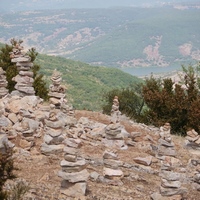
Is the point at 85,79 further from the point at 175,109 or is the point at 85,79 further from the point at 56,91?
the point at 56,91

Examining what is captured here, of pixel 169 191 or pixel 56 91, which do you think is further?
pixel 56 91

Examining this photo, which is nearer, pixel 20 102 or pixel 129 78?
pixel 20 102

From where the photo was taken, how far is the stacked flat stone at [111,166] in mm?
16938

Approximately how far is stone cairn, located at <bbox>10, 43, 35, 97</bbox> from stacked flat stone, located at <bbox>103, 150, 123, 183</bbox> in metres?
13.5

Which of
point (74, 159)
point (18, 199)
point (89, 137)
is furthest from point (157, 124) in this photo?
point (18, 199)

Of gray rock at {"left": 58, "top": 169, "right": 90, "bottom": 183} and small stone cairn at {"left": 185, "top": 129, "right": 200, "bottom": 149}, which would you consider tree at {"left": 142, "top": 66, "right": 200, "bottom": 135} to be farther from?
gray rock at {"left": 58, "top": 169, "right": 90, "bottom": 183}

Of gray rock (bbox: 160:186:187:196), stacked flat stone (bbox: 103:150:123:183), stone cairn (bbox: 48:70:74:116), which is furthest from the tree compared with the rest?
gray rock (bbox: 160:186:187:196)

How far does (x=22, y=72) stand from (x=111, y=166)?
1386 centimetres

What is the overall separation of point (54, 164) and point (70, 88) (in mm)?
110625

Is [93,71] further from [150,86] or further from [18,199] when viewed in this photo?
[18,199]

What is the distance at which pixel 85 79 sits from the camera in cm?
15100

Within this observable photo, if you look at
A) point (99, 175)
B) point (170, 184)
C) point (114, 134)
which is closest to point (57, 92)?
point (114, 134)

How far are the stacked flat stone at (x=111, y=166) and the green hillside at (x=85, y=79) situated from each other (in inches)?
3267

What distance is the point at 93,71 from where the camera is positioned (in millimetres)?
177250
